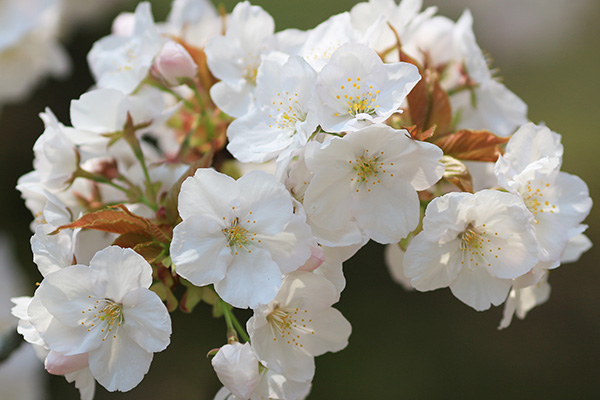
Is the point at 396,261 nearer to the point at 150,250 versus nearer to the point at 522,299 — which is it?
A: the point at 522,299

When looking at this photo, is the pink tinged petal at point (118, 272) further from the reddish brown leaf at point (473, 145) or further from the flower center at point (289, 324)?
the reddish brown leaf at point (473, 145)

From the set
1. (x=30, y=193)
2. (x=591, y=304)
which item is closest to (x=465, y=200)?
(x=30, y=193)

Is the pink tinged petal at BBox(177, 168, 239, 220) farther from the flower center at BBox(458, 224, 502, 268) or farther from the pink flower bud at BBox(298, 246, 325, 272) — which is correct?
the flower center at BBox(458, 224, 502, 268)

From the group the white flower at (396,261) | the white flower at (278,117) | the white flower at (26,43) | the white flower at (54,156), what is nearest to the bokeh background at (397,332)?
the white flower at (26,43)

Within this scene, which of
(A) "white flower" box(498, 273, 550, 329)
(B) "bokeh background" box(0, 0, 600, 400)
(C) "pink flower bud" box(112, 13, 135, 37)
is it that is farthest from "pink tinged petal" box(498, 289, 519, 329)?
(B) "bokeh background" box(0, 0, 600, 400)

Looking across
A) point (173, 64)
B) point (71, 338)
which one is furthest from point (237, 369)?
point (173, 64)

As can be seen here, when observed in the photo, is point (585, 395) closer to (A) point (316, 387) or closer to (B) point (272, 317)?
(A) point (316, 387)
